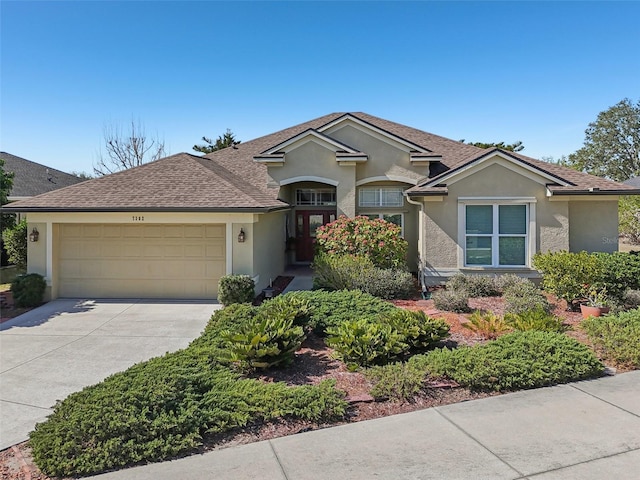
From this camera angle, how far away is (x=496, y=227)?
12820 millimetres

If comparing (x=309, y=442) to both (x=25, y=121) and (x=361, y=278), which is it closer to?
(x=361, y=278)

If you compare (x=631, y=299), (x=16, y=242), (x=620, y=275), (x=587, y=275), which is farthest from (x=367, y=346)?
(x=16, y=242)

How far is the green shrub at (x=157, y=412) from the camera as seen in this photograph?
161 inches

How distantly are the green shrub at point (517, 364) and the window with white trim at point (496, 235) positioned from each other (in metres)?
6.41

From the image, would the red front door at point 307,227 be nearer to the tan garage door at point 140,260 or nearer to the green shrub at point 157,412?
the tan garage door at point 140,260

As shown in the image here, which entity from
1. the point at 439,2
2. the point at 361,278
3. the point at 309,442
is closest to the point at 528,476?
the point at 309,442

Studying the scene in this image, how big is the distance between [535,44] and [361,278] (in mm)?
10862

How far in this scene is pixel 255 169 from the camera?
17547 mm

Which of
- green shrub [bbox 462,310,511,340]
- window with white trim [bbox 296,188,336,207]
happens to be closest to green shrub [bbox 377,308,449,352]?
green shrub [bbox 462,310,511,340]

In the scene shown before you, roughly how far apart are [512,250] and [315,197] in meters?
8.69

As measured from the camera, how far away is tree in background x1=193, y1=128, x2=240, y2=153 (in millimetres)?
33438

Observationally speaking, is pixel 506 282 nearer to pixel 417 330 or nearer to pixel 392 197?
pixel 417 330

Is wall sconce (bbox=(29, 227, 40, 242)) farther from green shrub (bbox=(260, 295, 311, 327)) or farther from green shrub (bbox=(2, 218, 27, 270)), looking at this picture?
green shrub (bbox=(260, 295, 311, 327))

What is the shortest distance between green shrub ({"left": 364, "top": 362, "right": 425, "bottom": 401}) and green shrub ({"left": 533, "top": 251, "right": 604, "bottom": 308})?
19.3ft
